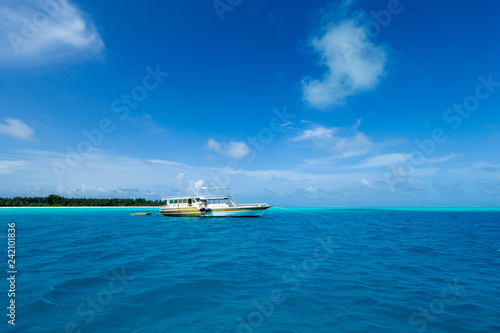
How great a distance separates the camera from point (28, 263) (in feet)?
46.8

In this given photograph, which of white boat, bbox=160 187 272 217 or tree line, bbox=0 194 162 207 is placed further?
tree line, bbox=0 194 162 207

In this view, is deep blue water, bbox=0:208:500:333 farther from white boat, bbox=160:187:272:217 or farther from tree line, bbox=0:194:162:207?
tree line, bbox=0:194:162:207

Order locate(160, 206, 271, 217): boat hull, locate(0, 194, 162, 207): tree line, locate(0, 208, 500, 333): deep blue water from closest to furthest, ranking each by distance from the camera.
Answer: locate(0, 208, 500, 333): deep blue water
locate(160, 206, 271, 217): boat hull
locate(0, 194, 162, 207): tree line

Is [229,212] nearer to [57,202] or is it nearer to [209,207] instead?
[209,207]

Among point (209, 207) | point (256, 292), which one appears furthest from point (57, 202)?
point (256, 292)

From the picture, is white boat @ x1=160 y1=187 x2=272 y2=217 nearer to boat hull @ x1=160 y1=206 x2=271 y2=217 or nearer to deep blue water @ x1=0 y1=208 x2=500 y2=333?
boat hull @ x1=160 y1=206 x2=271 y2=217

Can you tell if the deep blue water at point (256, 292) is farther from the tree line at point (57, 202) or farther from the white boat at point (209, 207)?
the tree line at point (57, 202)

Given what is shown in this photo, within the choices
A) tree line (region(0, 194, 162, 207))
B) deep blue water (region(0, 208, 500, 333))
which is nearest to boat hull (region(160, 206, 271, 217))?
deep blue water (region(0, 208, 500, 333))

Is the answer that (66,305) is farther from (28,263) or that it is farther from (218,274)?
(28,263)

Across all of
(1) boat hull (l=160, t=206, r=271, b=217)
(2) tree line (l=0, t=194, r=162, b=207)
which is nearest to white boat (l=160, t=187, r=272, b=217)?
(1) boat hull (l=160, t=206, r=271, b=217)

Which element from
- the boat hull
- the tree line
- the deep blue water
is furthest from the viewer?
the tree line

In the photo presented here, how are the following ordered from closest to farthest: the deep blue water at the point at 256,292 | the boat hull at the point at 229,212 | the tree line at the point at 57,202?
the deep blue water at the point at 256,292
the boat hull at the point at 229,212
the tree line at the point at 57,202

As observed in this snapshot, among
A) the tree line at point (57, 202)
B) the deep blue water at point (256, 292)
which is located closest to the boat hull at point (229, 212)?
the deep blue water at point (256, 292)

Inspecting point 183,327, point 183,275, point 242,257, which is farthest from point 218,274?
point 183,327
